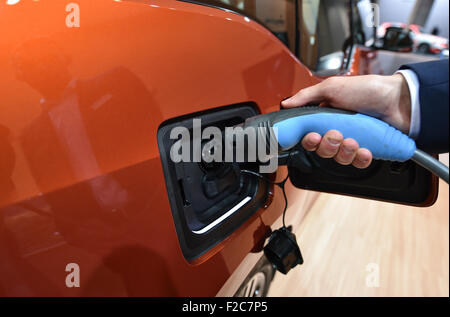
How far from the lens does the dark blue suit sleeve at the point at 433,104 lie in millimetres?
410

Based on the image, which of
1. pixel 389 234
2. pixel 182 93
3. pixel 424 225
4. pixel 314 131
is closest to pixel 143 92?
pixel 182 93

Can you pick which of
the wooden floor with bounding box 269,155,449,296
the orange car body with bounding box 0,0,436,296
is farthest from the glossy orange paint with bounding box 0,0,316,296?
the wooden floor with bounding box 269,155,449,296

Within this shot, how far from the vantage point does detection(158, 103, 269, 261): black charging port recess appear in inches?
20.1

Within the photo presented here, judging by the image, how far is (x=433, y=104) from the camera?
42 centimetres

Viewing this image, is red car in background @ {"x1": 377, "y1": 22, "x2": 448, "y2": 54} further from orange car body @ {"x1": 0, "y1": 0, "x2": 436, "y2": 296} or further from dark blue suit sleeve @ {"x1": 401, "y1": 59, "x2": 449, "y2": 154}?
orange car body @ {"x1": 0, "y1": 0, "x2": 436, "y2": 296}

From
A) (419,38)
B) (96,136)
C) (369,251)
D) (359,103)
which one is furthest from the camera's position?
(419,38)

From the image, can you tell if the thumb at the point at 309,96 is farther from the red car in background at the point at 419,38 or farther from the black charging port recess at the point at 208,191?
the red car in background at the point at 419,38

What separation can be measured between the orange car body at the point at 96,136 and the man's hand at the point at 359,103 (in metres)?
0.22

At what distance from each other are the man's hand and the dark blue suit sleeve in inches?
1.1

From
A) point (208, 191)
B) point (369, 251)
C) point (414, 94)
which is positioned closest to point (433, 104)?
point (414, 94)

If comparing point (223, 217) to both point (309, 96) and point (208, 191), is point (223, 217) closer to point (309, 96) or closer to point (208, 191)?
point (208, 191)

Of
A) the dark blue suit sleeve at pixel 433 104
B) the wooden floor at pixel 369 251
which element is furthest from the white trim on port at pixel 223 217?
the wooden floor at pixel 369 251

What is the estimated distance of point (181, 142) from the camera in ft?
1.73
